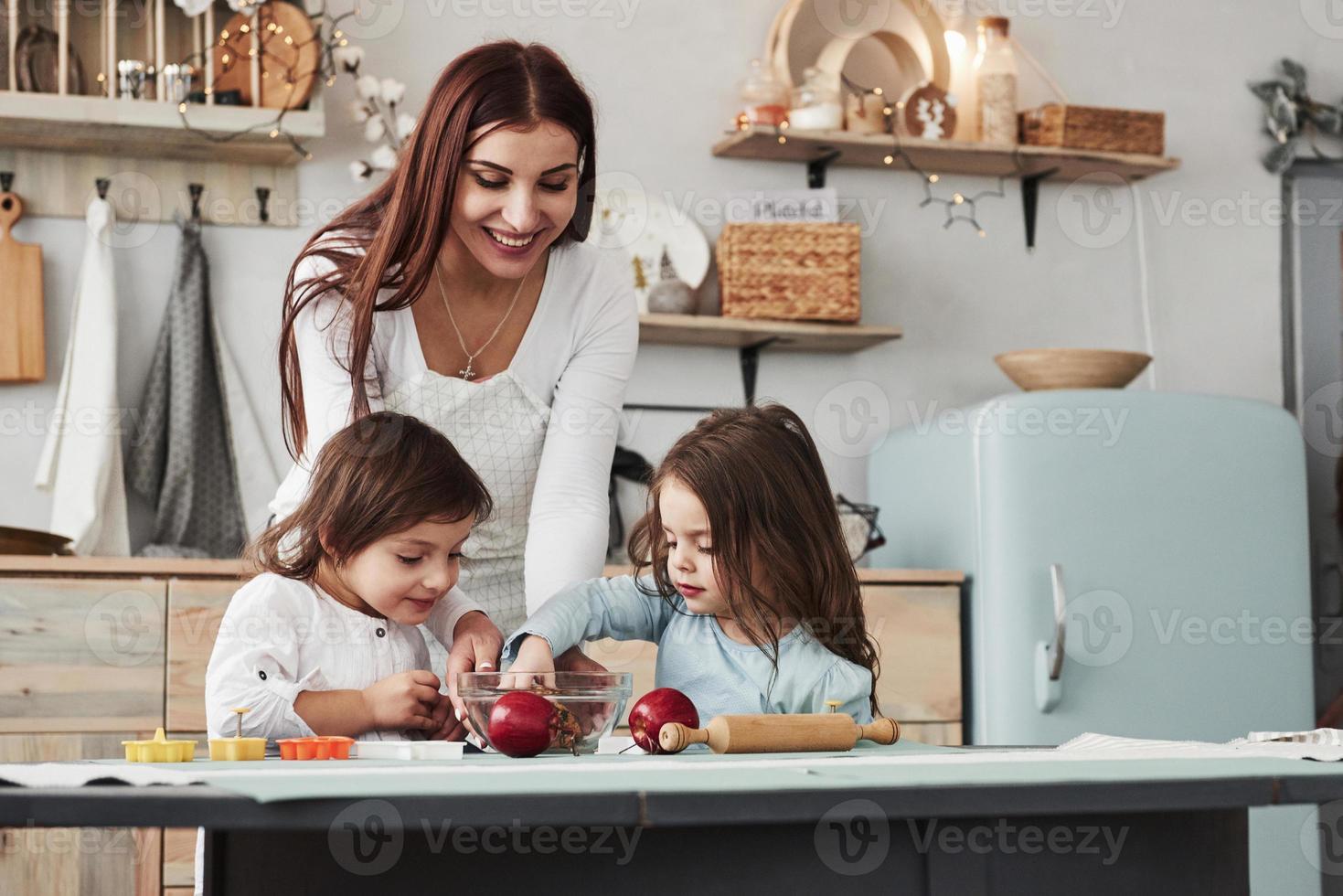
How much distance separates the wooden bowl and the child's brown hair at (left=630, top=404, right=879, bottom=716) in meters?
1.62

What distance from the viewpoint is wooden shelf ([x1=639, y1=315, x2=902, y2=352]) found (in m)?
3.10

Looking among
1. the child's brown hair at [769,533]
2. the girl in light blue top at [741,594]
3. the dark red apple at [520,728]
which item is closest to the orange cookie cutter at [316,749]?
the dark red apple at [520,728]

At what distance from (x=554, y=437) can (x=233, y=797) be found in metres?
1.07

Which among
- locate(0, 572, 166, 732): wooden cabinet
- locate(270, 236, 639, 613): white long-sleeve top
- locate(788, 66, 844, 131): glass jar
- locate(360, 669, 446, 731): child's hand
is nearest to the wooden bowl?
locate(788, 66, 844, 131): glass jar

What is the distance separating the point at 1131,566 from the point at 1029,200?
1.06 m

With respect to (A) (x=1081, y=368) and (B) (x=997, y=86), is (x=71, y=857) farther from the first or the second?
(B) (x=997, y=86)

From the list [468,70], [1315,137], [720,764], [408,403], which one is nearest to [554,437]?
[408,403]

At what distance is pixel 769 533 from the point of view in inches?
61.0

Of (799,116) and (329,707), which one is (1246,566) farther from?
(329,707)

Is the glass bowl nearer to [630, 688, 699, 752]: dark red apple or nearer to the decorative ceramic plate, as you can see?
[630, 688, 699, 752]: dark red apple

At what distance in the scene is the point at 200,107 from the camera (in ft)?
9.10

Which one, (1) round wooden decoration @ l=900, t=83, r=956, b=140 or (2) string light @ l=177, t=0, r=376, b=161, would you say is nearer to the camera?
(2) string light @ l=177, t=0, r=376, b=161

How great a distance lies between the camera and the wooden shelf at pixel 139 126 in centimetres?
274

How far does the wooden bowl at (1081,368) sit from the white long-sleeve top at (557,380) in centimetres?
155
